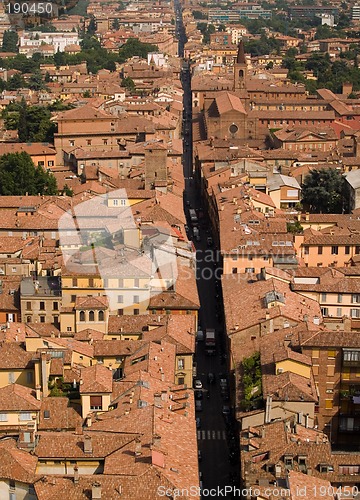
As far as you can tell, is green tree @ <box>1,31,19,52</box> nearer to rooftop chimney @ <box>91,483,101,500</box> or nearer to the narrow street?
the narrow street

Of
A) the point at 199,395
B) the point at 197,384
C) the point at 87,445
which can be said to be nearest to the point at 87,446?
the point at 87,445

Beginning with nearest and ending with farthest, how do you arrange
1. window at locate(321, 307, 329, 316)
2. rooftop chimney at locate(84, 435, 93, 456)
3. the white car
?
rooftop chimney at locate(84, 435, 93, 456), the white car, window at locate(321, 307, 329, 316)

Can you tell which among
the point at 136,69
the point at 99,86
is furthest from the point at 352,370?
the point at 136,69

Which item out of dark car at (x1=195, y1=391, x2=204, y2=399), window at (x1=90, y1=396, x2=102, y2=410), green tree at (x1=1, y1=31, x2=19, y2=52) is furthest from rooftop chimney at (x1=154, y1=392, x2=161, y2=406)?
green tree at (x1=1, y1=31, x2=19, y2=52)

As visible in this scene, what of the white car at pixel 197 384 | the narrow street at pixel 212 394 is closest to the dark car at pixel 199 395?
the narrow street at pixel 212 394

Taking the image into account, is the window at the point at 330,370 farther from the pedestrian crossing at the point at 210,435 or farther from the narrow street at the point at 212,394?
the pedestrian crossing at the point at 210,435

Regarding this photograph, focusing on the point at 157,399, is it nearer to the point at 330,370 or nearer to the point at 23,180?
the point at 330,370
